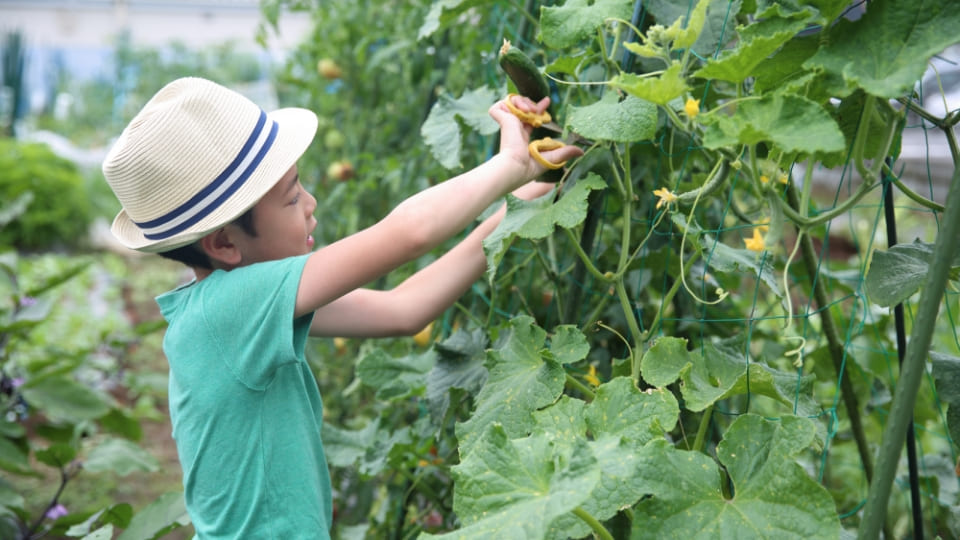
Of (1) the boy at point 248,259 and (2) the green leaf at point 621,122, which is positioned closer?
(2) the green leaf at point 621,122

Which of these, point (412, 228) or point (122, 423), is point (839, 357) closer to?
point (412, 228)

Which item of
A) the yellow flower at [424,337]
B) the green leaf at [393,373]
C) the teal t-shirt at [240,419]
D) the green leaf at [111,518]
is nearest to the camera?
the teal t-shirt at [240,419]

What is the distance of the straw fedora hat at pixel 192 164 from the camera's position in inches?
46.1

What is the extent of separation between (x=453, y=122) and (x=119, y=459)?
3.96ft

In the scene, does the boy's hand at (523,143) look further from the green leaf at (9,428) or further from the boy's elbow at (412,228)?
the green leaf at (9,428)

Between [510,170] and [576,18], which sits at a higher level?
[576,18]

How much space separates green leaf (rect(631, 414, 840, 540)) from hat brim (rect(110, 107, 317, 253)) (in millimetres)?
638

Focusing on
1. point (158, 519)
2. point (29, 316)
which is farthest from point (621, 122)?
point (29, 316)

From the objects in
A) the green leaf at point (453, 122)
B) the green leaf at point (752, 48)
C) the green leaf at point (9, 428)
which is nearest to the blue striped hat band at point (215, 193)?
the green leaf at point (453, 122)

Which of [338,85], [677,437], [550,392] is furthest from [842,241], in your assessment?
[550,392]

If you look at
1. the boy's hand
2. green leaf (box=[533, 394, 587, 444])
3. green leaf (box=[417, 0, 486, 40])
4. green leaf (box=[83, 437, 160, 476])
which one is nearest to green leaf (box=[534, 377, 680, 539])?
green leaf (box=[533, 394, 587, 444])

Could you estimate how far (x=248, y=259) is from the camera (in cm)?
125

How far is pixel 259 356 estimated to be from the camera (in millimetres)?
1149

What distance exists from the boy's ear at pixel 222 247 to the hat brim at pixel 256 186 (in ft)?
0.12
